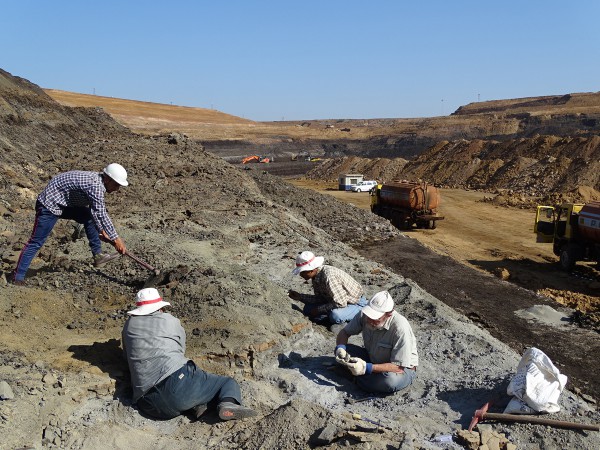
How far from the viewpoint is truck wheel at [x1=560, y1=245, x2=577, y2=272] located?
50.3 ft

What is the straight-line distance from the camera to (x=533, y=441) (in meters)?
4.72

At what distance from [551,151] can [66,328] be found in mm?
35116

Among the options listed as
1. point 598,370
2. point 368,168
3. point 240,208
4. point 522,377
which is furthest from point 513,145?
point 522,377

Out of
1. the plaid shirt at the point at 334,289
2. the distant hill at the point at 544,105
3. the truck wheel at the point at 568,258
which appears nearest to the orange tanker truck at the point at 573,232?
the truck wheel at the point at 568,258

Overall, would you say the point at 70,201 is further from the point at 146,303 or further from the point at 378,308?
the point at 378,308

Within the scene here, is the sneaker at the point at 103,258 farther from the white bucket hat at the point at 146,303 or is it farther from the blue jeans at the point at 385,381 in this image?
the blue jeans at the point at 385,381

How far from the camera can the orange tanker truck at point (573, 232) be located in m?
14.7

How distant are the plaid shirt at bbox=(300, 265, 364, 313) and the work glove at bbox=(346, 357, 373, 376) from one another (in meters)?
1.74

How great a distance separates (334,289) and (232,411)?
256cm

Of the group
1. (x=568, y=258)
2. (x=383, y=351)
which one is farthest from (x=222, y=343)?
(x=568, y=258)

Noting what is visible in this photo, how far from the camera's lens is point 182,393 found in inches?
194

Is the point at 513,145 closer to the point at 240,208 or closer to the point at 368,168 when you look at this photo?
the point at 368,168

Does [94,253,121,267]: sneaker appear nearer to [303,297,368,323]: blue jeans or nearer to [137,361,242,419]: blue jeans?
[303,297,368,323]: blue jeans

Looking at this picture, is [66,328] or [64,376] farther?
[66,328]
